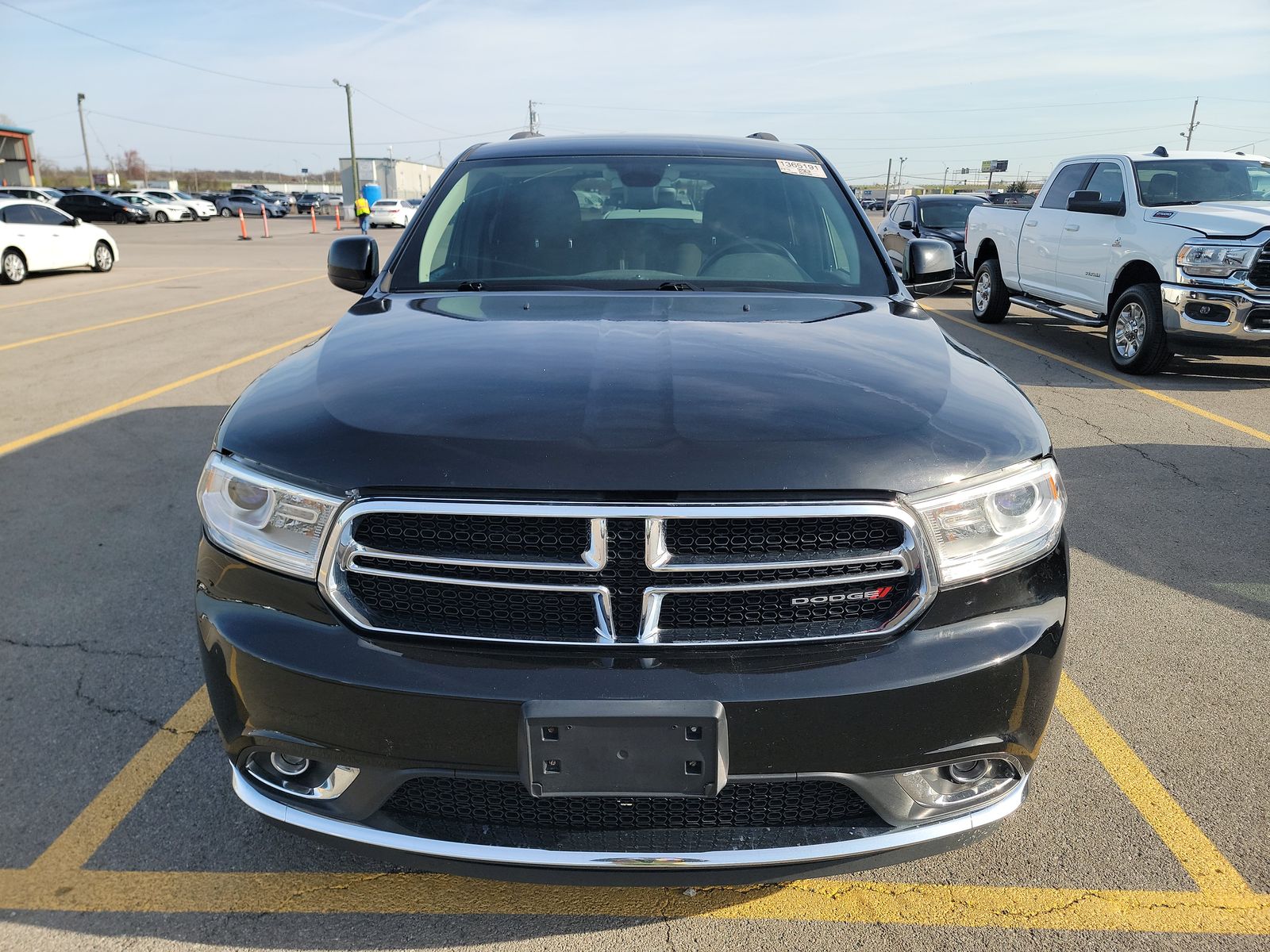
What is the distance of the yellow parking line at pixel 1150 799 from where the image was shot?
233cm

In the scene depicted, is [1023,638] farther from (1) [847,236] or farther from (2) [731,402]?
(1) [847,236]

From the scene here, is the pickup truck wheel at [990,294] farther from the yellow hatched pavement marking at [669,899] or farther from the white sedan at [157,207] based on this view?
the white sedan at [157,207]

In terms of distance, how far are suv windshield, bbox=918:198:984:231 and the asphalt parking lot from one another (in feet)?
37.0

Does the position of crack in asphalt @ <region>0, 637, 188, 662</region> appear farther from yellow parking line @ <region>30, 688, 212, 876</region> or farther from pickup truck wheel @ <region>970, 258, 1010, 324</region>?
pickup truck wheel @ <region>970, 258, 1010, 324</region>

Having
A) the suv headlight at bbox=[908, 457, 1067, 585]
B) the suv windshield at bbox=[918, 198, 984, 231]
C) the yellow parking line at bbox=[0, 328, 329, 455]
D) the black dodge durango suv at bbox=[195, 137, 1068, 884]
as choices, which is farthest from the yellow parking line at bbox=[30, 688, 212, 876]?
the suv windshield at bbox=[918, 198, 984, 231]

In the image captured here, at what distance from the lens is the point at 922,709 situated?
1796 mm

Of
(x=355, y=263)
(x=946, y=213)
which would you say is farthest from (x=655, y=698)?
(x=946, y=213)

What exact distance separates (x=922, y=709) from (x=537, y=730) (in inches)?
29.1

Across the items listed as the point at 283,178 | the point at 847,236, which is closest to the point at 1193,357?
the point at 847,236

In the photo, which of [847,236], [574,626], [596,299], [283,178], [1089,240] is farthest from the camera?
[283,178]

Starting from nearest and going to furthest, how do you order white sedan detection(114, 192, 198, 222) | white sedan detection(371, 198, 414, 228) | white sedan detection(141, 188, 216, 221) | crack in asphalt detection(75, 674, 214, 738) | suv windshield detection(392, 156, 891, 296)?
crack in asphalt detection(75, 674, 214, 738) < suv windshield detection(392, 156, 891, 296) < white sedan detection(371, 198, 414, 228) < white sedan detection(114, 192, 198, 222) < white sedan detection(141, 188, 216, 221)

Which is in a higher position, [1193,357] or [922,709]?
[922,709]

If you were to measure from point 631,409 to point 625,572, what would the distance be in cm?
35

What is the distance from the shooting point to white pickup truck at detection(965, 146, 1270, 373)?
25.6 feet
